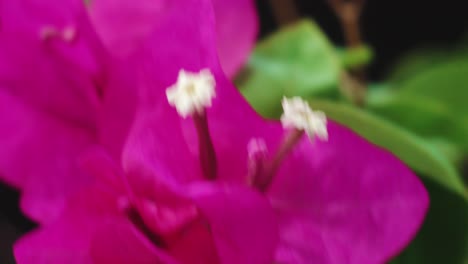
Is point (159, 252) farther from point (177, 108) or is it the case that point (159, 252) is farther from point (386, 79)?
point (386, 79)

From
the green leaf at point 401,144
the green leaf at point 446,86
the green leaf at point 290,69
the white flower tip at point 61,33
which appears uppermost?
the white flower tip at point 61,33

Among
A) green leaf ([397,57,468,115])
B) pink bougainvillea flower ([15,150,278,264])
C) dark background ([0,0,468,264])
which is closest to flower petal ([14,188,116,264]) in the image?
pink bougainvillea flower ([15,150,278,264])

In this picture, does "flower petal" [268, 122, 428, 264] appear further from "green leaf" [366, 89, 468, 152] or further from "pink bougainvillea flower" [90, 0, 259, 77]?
"green leaf" [366, 89, 468, 152]

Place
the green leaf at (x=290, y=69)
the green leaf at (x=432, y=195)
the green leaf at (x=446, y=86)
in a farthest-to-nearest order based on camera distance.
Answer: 1. the green leaf at (x=446, y=86)
2. the green leaf at (x=290, y=69)
3. the green leaf at (x=432, y=195)

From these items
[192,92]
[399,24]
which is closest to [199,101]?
[192,92]

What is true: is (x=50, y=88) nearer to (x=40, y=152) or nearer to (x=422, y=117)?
(x=40, y=152)

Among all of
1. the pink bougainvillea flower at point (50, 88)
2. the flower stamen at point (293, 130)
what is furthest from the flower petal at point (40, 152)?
the flower stamen at point (293, 130)

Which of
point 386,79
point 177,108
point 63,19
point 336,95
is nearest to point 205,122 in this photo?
point 177,108

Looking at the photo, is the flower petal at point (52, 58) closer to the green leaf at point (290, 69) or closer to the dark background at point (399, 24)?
the green leaf at point (290, 69)
